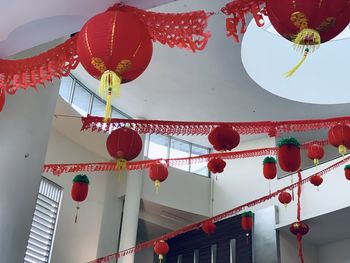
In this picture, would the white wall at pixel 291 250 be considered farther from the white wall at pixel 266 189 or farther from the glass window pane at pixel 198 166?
the glass window pane at pixel 198 166

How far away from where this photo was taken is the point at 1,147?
14.9 ft

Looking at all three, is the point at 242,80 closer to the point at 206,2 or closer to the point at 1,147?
the point at 206,2

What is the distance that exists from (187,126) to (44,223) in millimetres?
4694

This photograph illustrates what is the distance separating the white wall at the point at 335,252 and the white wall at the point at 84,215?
4834 millimetres

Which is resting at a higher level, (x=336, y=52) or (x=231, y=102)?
(x=336, y=52)

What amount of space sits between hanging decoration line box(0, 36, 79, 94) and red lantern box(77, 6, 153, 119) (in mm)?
888

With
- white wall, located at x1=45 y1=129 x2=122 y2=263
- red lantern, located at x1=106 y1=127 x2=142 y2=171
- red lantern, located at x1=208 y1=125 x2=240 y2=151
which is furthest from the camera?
white wall, located at x1=45 y1=129 x2=122 y2=263

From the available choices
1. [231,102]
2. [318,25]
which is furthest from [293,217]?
[318,25]

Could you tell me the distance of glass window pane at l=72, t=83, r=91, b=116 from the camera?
36.5 ft

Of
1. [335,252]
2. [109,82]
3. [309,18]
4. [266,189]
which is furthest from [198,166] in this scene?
[309,18]

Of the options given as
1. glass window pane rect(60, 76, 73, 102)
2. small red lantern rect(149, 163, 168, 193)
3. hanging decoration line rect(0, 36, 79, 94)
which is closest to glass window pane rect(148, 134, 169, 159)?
glass window pane rect(60, 76, 73, 102)

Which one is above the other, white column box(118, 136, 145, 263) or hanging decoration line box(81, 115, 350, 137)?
white column box(118, 136, 145, 263)

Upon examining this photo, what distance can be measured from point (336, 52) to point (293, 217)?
150 inches

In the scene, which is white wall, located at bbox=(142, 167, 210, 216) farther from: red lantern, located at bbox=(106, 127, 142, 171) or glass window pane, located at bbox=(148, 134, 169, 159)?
red lantern, located at bbox=(106, 127, 142, 171)
